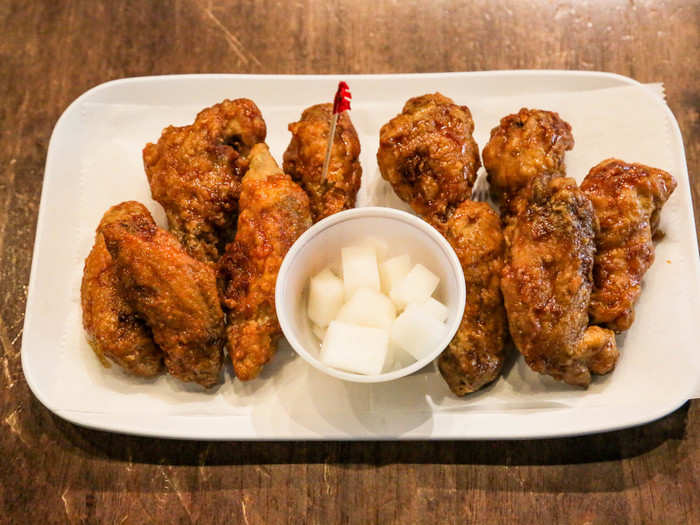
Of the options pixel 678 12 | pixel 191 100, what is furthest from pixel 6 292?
pixel 678 12

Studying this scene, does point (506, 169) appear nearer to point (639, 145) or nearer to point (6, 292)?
point (639, 145)

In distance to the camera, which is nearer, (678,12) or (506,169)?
(506,169)

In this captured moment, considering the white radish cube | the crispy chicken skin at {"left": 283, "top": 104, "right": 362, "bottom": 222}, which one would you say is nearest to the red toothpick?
the crispy chicken skin at {"left": 283, "top": 104, "right": 362, "bottom": 222}

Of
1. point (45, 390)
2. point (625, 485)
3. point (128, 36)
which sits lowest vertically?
point (625, 485)

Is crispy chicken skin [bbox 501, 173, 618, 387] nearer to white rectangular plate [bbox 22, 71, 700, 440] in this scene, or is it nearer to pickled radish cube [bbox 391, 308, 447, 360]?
white rectangular plate [bbox 22, 71, 700, 440]

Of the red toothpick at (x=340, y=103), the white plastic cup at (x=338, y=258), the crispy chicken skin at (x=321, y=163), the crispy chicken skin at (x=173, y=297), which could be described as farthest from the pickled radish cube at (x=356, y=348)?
the red toothpick at (x=340, y=103)

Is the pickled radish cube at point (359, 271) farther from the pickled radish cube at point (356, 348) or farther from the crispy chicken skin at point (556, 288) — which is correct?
the crispy chicken skin at point (556, 288)

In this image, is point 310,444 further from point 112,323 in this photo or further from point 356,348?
point 112,323
